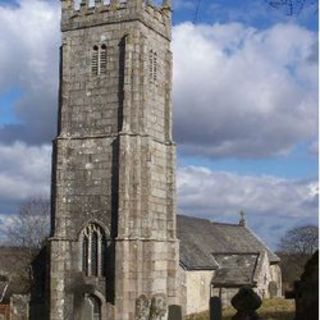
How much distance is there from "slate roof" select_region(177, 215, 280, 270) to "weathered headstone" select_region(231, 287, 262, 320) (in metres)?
31.8

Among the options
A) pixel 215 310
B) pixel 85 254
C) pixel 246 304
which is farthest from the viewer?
pixel 85 254

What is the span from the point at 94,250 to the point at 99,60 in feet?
29.3

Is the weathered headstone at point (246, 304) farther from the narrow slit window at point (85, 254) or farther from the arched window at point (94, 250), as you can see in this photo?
the narrow slit window at point (85, 254)

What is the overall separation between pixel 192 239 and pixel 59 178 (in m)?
17.3

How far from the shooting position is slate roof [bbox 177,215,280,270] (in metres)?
43.7

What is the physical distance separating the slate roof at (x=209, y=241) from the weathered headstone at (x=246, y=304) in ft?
104

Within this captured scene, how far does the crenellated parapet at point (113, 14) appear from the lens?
31766 millimetres

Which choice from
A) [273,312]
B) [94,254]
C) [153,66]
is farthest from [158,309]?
[273,312]

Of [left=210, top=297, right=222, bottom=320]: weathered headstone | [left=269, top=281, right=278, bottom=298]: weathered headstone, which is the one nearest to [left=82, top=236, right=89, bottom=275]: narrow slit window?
[left=210, top=297, right=222, bottom=320]: weathered headstone

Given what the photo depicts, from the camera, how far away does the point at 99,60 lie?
31.9 metres

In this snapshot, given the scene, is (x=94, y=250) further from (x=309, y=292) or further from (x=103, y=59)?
(x=309, y=292)

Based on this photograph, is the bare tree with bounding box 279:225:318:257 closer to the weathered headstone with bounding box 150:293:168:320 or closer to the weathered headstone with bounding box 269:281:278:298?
the weathered headstone with bounding box 269:281:278:298

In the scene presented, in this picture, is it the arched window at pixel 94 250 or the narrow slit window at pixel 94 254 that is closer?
the arched window at pixel 94 250

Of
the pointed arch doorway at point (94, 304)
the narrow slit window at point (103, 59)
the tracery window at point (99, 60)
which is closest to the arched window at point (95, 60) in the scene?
the tracery window at point (99, 60)
